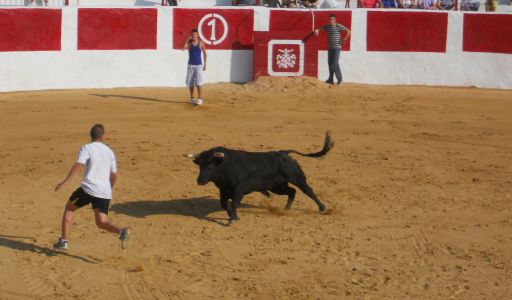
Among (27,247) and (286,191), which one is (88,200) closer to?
(27,247)

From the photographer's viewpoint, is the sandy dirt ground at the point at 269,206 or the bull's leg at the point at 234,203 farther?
the bull's leg at the point at 234,203

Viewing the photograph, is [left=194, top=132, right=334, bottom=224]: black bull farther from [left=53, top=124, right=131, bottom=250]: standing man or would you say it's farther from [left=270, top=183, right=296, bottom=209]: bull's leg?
[left=53, top=124, right=131, bottom=250]: standing man

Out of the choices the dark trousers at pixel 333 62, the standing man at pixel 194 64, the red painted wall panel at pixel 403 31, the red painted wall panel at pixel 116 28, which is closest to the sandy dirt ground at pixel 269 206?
the standing man at pixel 194 64

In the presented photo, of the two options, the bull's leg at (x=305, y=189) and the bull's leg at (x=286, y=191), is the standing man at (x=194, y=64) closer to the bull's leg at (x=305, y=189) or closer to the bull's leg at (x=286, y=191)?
the bull's leg at (x=286, y=191)

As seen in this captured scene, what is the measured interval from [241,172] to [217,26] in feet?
35.0

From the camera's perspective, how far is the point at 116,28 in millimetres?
19609

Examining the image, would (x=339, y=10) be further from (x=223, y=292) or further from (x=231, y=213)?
(x=223, y=292)

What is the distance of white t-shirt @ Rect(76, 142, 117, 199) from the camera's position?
8.62m

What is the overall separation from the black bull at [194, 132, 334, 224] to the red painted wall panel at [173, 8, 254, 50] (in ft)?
33.1

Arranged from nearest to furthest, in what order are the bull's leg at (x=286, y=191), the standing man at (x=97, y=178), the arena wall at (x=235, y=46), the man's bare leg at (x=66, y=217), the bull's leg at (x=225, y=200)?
the standing man at (x=97, y=178) → the man's bare leg at (x=66, y=217) → the bull's leg at (x=225, y=200) → the bull's leg at (x=286, y=191) → the arena wall at (x=235, y=46)

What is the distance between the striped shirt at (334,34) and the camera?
65.8ft

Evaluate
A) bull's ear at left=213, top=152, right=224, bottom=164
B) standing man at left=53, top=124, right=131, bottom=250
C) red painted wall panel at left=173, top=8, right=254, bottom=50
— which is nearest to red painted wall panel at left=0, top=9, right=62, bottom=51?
red painted wall panel at left=173, top=8, right=254, bottom=50

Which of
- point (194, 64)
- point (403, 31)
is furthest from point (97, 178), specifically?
point (403, 31)

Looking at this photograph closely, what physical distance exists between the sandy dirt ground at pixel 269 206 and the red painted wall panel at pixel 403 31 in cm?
259
